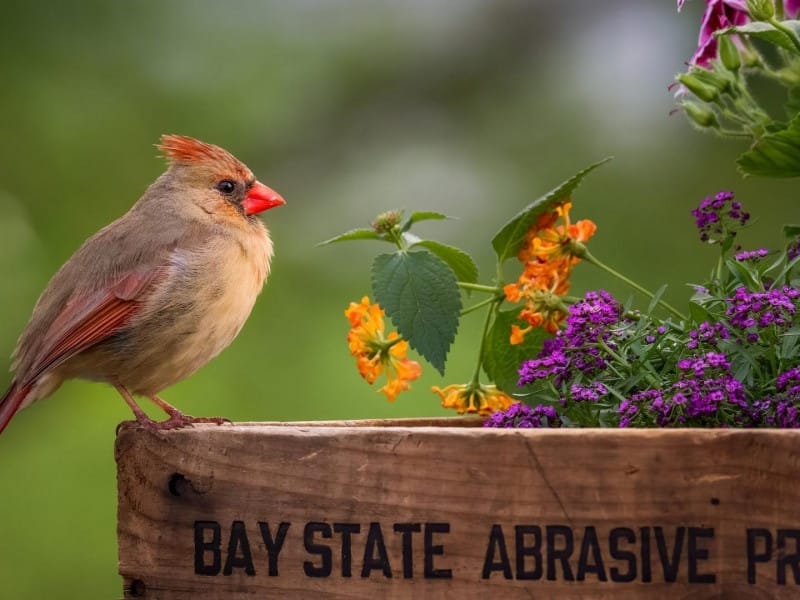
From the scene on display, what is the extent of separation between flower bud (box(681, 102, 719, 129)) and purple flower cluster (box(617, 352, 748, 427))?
1.50 feet

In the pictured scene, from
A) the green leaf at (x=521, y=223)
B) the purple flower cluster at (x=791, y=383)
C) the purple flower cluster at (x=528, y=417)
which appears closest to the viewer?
the purple flower cluster at (x=791, y=383)

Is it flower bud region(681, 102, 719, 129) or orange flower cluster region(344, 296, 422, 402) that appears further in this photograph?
orange flower cluster region(344, 296, 422, 402)

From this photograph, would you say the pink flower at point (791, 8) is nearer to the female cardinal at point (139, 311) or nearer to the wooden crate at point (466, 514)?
→ the wooden crate at point (466, 514)

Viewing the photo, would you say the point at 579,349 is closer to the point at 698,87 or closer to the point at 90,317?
the point at 698,87

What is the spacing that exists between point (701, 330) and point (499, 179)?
5.45 feet

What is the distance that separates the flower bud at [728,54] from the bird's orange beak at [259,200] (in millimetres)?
892

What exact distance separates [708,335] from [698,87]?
0.41m

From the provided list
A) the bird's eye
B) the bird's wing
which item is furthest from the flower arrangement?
the bird's eye

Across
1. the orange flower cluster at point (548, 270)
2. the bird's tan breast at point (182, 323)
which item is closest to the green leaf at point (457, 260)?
the orange flower cluster at point (548, 270)

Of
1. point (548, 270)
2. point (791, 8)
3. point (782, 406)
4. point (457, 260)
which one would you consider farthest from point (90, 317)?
point (791, 8)

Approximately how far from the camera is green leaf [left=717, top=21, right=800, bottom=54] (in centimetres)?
153

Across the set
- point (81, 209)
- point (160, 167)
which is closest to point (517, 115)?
point (160, 167)

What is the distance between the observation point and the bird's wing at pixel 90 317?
1.86 meters

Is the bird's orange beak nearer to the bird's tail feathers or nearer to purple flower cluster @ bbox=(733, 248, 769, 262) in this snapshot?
the bird's tail feathers
